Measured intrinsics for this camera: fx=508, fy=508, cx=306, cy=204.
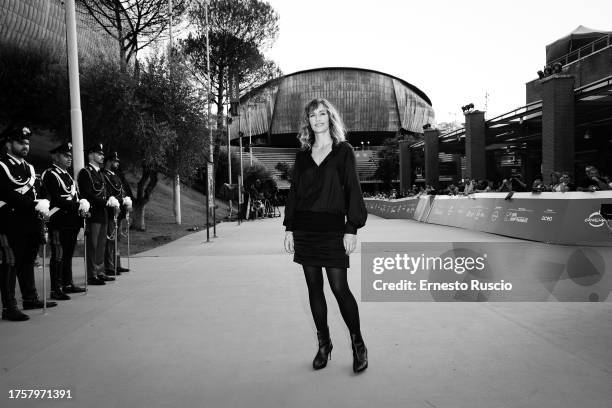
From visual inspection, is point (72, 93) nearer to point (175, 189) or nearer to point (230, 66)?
point (175, 189)

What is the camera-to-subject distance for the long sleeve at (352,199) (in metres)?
3.63

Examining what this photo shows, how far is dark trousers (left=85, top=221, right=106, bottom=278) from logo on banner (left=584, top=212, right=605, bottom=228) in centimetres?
944

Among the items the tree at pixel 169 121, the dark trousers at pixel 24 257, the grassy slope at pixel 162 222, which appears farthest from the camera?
the tree at pixel 169 121

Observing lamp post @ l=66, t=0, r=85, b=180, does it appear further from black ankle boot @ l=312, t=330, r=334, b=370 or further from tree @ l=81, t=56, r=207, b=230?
black ankle boot @ l=312, t=330, r=334, b=370

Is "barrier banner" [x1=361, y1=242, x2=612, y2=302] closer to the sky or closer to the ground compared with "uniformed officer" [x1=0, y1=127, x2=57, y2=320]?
closer to the ground

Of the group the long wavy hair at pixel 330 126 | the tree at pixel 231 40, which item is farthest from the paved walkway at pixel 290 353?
the tree at pixel 231 40

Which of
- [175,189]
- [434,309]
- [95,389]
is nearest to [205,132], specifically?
[175,189]

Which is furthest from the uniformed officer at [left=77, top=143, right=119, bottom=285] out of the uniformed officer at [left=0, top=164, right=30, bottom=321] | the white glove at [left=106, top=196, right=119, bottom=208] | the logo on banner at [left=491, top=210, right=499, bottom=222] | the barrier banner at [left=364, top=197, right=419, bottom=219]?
the barrier banner at [left=364, top=197, right=419, bottom=219]

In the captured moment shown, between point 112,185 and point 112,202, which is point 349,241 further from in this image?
point 112,185

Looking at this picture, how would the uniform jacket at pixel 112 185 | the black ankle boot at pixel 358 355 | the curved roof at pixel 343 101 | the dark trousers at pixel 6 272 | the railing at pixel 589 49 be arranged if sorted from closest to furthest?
the black ankle boot at pixel 358 355 < the dark trousers at pixel 6 272 < the uniform jacket at pixel 112 185 < the railing at pixel 589 49 < the curved roof at pixel 343 101

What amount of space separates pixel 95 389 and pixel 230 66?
110 ft

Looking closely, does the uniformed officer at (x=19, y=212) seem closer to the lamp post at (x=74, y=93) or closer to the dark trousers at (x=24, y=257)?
the dark trousers at (x=24, y=257)

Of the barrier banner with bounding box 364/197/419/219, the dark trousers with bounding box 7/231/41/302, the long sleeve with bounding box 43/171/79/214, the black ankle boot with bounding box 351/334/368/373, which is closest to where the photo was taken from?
the black ankle boot with bounding box 351/334/368/373

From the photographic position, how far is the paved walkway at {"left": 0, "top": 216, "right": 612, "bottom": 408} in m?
3.12
